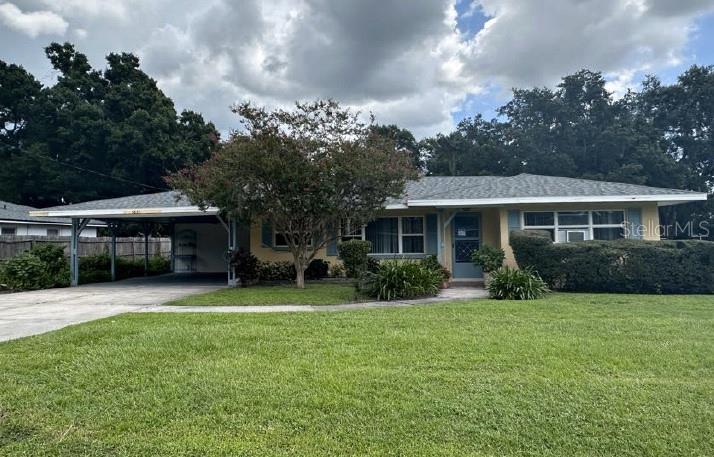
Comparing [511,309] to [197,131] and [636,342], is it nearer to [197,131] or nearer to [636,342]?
[636,342]

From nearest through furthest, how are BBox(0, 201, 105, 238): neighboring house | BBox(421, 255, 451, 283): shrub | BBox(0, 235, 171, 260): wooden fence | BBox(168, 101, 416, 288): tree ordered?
1. BBox(168, 101, 416, 288): tree
2. BBox(421, 255, 451, 283): shrub
3. BBox(0, 235, 171, 260): wooden fence
4. BBox(0, 201, 105, 238): neighboring house

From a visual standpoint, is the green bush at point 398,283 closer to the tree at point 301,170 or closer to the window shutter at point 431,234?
the tree at point 301,170

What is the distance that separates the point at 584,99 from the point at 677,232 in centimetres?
1397

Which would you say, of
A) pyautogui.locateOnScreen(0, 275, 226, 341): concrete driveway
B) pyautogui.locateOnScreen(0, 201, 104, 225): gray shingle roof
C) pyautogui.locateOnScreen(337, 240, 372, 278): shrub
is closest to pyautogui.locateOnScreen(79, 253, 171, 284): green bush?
pyautogui.locateOnScreen(0, 275, 226, 341): concrete driveway

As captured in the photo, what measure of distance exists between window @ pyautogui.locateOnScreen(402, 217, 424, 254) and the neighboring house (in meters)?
16.0

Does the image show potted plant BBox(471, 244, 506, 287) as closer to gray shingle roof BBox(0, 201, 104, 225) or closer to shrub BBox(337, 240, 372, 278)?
shrub BBox(337, 240, 372, 278)

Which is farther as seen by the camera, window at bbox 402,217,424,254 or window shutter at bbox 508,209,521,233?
window at bbox 402,217,424,254

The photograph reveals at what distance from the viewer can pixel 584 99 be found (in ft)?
114

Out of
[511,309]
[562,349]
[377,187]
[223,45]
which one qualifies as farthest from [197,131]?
[562,349]

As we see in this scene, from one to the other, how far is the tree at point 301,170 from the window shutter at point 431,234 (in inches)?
121

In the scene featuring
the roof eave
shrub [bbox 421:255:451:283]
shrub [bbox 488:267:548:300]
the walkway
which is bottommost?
the walkway

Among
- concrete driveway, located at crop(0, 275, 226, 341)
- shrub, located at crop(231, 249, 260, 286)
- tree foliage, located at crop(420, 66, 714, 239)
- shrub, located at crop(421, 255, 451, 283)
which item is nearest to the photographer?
concrete driveway, located at crop(0, 275, 226, 341)

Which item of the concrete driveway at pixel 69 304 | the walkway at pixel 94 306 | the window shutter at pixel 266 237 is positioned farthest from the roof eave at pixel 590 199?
the concrete driveway at pixel 69 304

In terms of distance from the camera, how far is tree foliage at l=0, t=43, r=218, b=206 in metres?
29.1
